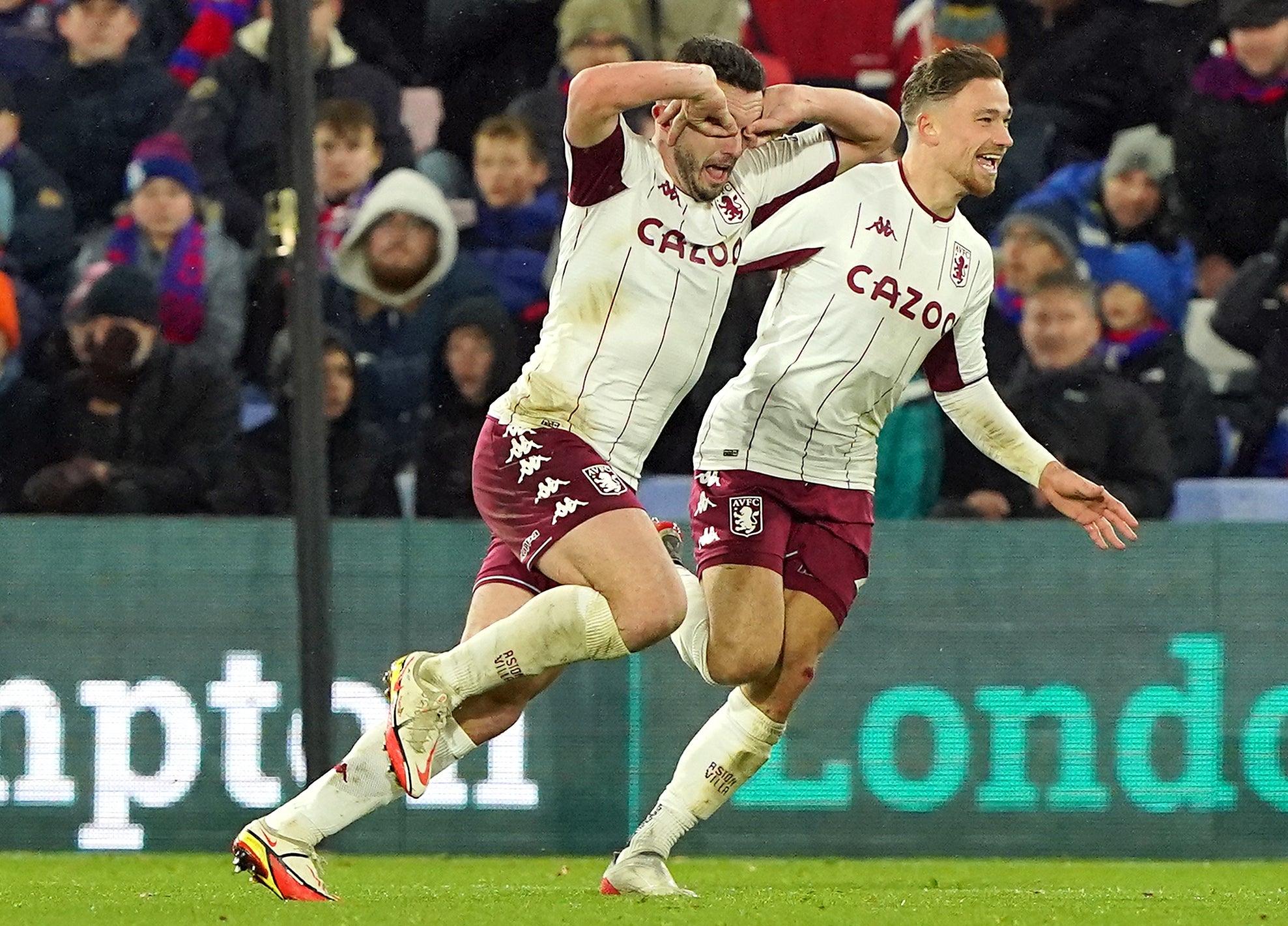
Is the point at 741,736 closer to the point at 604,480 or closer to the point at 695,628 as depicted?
the point at 695,628

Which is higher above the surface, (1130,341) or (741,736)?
(1130,341)

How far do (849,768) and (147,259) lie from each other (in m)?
3.84

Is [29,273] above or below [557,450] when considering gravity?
above

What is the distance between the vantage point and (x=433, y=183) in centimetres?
938

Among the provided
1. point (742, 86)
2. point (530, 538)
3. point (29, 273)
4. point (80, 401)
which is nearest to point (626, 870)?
point (530, 538)

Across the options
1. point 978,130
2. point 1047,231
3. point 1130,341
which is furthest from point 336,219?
point 978,130

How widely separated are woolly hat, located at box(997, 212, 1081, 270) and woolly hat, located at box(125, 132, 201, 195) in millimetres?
3627

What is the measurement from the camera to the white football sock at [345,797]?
5.23 metres

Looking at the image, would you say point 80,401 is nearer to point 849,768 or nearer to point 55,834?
point 55,834

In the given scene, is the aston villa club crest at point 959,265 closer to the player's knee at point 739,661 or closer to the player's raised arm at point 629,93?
the player's raised arm at point 629,93

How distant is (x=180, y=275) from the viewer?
9.23m

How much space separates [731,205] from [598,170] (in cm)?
44

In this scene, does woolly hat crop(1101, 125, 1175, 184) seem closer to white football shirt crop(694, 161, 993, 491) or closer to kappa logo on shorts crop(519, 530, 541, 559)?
white football shirt crop(694, 161, 993, 491)

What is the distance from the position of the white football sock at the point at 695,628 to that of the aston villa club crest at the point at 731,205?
109 cm
